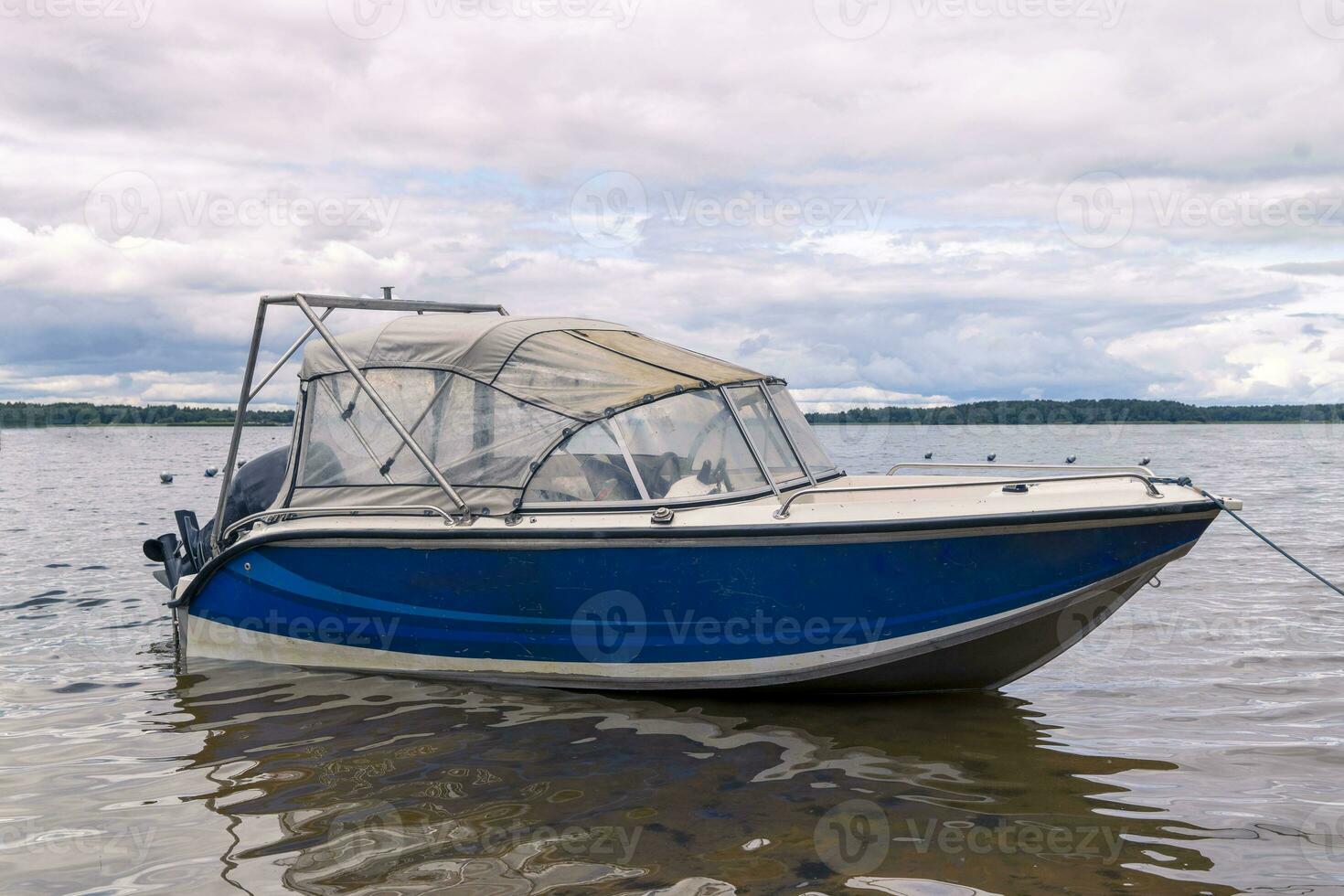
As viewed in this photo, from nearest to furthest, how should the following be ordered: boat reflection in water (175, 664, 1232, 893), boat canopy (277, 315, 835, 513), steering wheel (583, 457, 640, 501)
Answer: boat reflection in water (175, 664, 1232, 893)
steering wheel (583, 457, 640, 501)
boat canopy (277, 315, 835, 513)

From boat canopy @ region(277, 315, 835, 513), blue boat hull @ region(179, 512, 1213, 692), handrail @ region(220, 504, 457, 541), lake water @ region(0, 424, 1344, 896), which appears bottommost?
Answer: lake water @ region(0, 424, 1344, 896)

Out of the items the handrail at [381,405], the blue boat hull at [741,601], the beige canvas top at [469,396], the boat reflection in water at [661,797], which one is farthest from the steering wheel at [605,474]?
the boat reflection in water at [661,797]

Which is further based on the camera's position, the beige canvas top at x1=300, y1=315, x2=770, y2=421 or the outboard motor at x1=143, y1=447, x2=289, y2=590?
the outboard motor at x1=143, y1=447, x2=289, y2=590

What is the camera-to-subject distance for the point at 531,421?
686 centimetres

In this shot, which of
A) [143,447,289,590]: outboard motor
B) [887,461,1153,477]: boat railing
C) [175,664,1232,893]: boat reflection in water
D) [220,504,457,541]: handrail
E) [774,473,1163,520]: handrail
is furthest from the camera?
[143,447,289,590]: outboard motor

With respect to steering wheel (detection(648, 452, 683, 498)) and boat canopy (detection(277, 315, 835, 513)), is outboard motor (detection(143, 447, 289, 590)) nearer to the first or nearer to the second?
boat canopy (detection(277, 315, 835, 513))

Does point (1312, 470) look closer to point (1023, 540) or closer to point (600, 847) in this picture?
point (1023, 540)

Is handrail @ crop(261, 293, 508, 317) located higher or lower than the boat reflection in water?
higher

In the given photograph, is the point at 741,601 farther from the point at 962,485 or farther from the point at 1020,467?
the point at 1020,467

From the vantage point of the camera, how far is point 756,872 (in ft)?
14.3

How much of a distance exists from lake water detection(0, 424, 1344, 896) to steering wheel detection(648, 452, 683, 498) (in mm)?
1387

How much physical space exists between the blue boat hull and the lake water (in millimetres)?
342

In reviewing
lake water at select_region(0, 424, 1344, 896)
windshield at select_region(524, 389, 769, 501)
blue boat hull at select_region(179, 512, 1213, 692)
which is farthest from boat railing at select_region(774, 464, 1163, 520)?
lake water at select_region(0, 424, 1344, 896)

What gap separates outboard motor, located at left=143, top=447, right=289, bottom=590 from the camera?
26.8 ft
